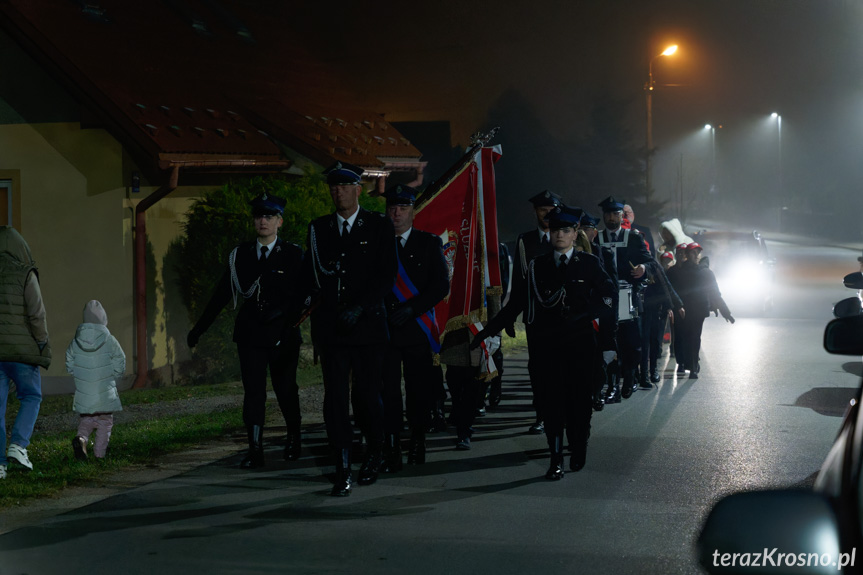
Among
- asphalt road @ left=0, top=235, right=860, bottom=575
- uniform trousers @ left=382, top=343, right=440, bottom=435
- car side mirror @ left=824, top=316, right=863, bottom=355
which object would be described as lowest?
asphalt road @ left=0, top=235, right=860, bottom=575

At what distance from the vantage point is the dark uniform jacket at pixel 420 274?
8086 millimetres

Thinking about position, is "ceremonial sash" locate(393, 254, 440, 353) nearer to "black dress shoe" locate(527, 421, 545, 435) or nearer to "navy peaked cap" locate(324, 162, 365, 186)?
"navy peaked cap" locate(324, 162, 365, 186)

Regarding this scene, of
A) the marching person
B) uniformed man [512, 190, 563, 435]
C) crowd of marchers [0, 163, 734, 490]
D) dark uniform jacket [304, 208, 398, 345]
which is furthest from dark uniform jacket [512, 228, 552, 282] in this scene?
the marching person

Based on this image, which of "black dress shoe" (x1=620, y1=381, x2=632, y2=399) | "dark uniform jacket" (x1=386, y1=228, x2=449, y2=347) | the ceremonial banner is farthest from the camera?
"black dress shoe" (x1=620, y1=381, x2=632, y2=399)

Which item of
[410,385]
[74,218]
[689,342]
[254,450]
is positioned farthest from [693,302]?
[74,218]

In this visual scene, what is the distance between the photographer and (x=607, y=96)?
73625 mm

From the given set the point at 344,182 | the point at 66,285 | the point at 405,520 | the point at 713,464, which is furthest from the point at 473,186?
the point at 66,285

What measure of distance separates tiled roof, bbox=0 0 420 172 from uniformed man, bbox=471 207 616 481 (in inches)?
342

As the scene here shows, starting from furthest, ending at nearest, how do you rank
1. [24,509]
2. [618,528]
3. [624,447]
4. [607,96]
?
1. [607,96]
2. [624,447]
3. [24,509]
4. [618,528]

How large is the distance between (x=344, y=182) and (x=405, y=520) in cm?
226

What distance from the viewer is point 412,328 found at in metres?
8.27

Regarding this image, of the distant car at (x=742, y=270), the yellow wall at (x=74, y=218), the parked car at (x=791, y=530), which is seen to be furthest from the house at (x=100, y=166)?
the parked car at (x=791, y=530)

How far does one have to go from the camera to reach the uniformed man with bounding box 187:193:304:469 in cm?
802

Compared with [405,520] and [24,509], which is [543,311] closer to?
[405,520]
